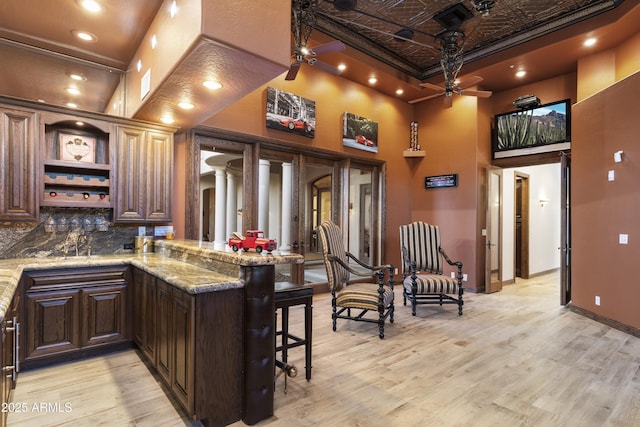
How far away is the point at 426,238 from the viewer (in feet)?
17.5

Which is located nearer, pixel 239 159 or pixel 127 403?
A: pixel 127 403

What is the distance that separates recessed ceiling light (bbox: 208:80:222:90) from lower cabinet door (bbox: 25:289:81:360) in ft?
7.26

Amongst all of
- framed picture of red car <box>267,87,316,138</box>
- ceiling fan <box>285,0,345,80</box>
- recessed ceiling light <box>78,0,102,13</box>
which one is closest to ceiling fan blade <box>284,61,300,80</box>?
ceiling fan <box>285,0,345,80</box>

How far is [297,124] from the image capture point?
209 inches

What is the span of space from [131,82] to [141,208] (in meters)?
1.45

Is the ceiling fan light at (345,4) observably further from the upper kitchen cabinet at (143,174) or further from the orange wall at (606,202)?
the orange wall at (606,202)

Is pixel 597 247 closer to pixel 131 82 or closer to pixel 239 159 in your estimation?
pixel 239 159

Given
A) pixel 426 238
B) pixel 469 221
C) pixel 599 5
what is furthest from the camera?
pixel 469 221

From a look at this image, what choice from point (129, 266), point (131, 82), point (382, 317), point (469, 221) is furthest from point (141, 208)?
point (469, 221)

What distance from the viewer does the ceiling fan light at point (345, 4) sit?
4.46 meters

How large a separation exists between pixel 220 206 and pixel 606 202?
5.44 metres

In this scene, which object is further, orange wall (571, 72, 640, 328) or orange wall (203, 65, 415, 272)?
orange wall (203, 65, 415, 272)

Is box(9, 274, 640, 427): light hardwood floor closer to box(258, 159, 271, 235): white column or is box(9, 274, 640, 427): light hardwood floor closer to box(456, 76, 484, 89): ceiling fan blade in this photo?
box(258, 159, 271, 235): white column

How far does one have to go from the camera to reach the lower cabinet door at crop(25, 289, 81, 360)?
9.15 ft
